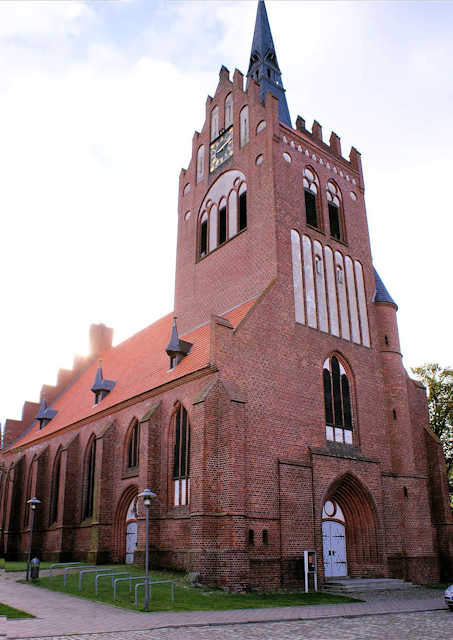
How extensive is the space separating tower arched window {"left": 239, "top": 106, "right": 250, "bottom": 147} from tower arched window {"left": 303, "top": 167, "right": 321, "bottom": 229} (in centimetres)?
318

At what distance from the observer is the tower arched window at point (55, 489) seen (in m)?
29.6

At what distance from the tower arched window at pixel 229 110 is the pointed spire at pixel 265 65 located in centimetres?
197

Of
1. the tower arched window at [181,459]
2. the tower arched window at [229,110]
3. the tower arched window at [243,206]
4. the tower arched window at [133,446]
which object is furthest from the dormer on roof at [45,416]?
the tower arched window at [229,110]

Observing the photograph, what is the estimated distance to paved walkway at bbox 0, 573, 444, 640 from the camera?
416 inches

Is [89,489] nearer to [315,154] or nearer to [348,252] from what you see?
[348,252]

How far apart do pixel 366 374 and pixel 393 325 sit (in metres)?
3.04

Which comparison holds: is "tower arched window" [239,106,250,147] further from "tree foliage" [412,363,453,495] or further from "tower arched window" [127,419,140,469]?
"tree foliage" [412,363,453,495]

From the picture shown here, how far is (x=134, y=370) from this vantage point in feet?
93.2

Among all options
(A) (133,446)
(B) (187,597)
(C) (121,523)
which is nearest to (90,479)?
(C) (121,523)

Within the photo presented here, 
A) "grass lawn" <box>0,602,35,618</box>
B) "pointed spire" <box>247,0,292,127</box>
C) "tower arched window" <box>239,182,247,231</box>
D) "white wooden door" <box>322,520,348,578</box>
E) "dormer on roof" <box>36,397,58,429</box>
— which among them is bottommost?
"grass lawn" <box>0,602,35,618</box>

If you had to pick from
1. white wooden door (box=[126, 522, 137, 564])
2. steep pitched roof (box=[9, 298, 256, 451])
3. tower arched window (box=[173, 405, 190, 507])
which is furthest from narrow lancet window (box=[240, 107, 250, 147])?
white wooden door (box=[126, 522, 137, 564])

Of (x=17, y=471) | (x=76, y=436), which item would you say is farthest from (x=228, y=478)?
(x=17, y=471)

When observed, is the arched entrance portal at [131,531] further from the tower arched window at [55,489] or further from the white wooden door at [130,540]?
the tower arched window at [55,489]

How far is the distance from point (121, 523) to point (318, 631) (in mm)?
14926
